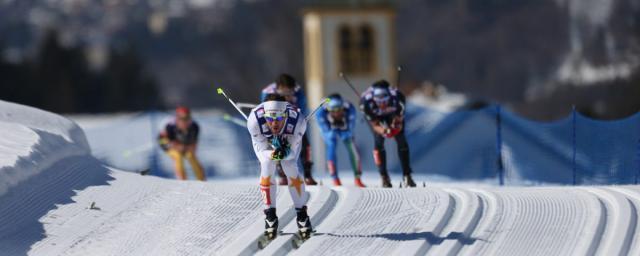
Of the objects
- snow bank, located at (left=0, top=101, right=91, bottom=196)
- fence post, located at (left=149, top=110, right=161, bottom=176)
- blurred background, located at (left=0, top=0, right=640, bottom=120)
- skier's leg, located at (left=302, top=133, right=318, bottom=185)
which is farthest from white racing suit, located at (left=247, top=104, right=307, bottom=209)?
blurred background, located at (left=0, top=0, right=640, bottom=120)

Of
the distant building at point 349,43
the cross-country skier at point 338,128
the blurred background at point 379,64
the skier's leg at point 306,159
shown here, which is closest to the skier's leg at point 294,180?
the skier's leg at point 306,159

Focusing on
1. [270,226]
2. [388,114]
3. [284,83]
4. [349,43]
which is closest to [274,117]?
[270,226]

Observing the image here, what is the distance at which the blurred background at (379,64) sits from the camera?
44812 mm

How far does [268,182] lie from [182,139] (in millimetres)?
8252

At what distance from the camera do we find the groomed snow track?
9828 millimetres

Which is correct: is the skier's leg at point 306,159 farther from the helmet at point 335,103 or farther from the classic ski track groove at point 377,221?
the classic ski track groove at point 377,221

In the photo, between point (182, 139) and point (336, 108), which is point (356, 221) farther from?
point (182, 139)

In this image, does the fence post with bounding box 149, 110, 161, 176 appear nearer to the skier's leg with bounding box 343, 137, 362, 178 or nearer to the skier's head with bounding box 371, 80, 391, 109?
the skier's leg with bounding box 343, 137, 362, 178

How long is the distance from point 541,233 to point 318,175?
11.1 meters

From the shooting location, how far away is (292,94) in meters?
14.0

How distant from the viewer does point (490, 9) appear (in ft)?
274

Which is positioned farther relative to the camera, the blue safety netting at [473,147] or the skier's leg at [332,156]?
the blue safety netting at [473,147]

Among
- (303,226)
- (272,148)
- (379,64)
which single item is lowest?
(379,64)

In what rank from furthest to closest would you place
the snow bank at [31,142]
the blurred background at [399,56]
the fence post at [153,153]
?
the blurred background at [399,56] → the fence post at [153,153] → the snow bank at [31,142]
